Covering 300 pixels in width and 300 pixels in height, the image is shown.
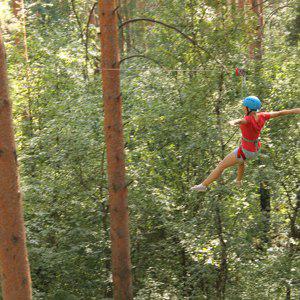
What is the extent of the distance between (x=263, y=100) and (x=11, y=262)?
23.9 ft

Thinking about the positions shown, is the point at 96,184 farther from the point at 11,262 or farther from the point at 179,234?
the point at 11,262

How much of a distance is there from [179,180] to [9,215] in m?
5.23

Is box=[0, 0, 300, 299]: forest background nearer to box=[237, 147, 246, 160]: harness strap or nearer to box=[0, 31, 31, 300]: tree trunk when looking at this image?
box=[237, 147, 246, 160]: harness strap

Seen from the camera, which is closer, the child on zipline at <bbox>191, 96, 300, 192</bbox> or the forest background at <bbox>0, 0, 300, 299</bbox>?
the child on zipline at <bbox>191, 96, 300, 192</bbox>

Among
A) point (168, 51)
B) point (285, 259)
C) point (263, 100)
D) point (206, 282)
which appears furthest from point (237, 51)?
point (206, 282)

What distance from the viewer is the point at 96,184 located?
10602mm

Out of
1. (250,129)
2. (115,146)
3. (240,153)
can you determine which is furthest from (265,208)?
(250,129)

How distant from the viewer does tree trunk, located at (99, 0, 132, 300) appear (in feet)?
26.9

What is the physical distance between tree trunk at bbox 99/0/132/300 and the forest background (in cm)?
89

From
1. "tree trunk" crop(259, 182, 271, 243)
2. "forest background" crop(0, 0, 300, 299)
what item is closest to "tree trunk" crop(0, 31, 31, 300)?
"forest background" crop(0, 0, 300, 299)

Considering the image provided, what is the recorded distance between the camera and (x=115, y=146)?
8.40 m

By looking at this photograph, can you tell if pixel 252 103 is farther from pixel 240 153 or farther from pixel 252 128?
pixel 240 153

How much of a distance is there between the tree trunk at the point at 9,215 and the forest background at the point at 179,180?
2.80m

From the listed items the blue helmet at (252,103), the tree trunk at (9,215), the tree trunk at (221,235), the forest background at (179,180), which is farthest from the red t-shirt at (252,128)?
the tree trunk at (9,215)
